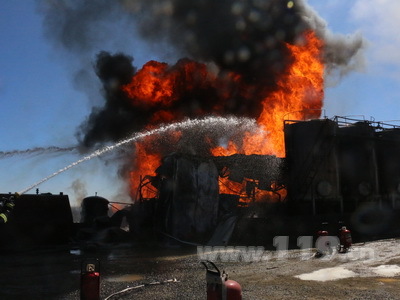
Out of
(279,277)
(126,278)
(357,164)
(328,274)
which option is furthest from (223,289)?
(357,164)

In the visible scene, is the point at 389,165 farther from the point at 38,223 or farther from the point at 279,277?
the point at 38,223

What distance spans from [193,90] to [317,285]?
3097 centimetres

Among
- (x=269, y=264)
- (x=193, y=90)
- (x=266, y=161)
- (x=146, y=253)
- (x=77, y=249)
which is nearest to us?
(x=269, y=264)

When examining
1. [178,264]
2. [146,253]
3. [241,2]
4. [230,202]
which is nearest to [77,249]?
[146,253]

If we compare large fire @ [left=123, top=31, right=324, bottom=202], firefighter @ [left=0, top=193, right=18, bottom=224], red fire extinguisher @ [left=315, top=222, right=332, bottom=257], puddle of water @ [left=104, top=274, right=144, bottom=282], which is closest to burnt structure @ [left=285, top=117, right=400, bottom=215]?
large fire @ [left=123, top=31, right=324, bottom=202]

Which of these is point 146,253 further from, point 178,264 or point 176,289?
point 176,289

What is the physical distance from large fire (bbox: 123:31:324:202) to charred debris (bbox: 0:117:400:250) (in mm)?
6854

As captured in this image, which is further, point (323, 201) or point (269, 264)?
point (323, 201)

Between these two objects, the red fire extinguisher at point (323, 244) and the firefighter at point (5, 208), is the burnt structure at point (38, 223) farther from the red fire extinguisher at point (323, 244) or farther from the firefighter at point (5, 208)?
the red fire extinguisher at point (323, 244)

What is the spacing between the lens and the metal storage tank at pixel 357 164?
2573 cm

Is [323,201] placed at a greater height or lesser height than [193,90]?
lesser

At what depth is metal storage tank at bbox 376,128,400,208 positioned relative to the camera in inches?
1087

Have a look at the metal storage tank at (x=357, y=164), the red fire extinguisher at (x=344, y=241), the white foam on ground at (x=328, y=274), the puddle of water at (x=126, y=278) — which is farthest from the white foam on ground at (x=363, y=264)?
the metal storage tank at (x=357, y=164)

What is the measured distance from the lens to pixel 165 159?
2183 cm
